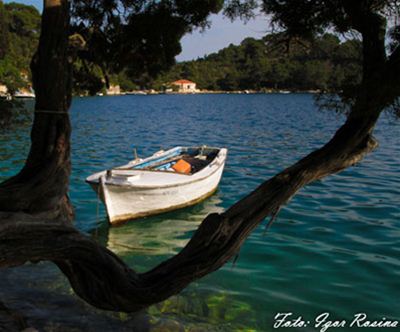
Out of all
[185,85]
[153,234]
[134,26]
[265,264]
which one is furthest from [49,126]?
[185,85]

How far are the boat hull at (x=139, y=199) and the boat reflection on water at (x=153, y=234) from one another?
0.60ft

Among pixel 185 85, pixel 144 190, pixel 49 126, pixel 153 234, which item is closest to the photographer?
pixel 49 126

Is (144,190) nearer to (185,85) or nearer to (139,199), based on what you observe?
(139,199)

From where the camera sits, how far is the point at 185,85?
169 meters

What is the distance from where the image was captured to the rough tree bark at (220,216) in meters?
3.42

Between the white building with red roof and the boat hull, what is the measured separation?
526 ft

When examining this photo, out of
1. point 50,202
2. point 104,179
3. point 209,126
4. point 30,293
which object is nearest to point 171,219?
point 104,179

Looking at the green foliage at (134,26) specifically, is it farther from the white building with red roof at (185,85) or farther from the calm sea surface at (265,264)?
the white building with red roof at (185,85)

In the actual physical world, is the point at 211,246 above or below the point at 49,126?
below

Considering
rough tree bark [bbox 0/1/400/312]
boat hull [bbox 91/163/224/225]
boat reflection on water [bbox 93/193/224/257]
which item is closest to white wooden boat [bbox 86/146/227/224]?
boat hull [bbox 91/163/224/225]

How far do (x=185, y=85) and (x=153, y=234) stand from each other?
163 metres

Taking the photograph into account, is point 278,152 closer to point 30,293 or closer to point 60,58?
point 30,293

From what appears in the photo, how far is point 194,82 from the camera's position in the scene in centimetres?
17275

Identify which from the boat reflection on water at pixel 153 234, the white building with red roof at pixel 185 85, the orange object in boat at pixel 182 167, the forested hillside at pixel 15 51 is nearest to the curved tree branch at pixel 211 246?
the forested hillside at pixel 15 51
